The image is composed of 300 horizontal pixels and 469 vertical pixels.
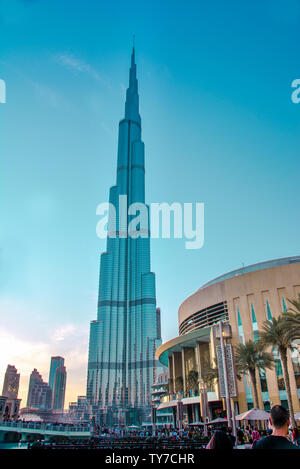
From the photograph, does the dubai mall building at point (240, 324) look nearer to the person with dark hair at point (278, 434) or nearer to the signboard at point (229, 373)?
the signboard at point (229, 373)

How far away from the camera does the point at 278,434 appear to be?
415 cm

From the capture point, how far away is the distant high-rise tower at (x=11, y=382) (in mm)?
186500

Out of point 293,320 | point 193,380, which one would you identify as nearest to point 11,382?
point 193,380

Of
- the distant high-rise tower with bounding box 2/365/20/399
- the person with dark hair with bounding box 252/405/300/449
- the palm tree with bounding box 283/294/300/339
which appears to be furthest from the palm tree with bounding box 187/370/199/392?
the distant high-rise tower with bounding box 2/365/20/399

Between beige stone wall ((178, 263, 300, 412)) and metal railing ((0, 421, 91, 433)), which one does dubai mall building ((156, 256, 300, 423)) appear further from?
metal railing ((0, 421, 91, 433))

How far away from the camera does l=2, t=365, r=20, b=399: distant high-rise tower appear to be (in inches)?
7343

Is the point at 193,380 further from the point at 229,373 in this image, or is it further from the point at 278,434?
the point at 278,434

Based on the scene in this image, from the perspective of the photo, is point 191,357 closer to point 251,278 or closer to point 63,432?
point 251,278

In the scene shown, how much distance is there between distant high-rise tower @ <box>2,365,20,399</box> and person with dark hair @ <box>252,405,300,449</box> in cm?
21082

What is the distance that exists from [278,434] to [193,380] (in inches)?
2677

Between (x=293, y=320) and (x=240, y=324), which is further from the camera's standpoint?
(x=240, y=324)

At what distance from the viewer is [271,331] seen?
36500 mm
